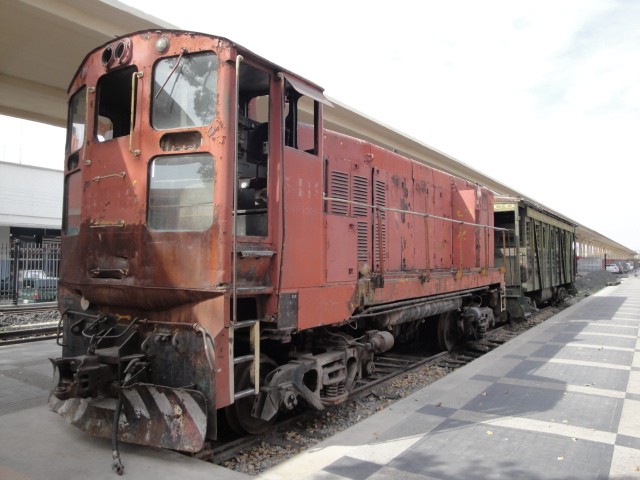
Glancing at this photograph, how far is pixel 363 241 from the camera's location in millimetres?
5879

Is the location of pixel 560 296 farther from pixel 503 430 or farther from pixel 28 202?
pixel 28 202

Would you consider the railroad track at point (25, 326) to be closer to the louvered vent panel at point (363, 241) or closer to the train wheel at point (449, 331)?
the louvered vent panel at point (363, 241)

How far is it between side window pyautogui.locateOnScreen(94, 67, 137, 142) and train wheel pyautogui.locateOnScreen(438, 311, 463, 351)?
6395 millimetres

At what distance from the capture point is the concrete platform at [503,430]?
343 centimetres

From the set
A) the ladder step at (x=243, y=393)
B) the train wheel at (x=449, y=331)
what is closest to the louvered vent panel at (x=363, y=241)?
the ladder step at (x=243, y=393)

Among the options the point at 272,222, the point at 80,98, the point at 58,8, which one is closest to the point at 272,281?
the point at 272,222

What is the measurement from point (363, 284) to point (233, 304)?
2196 mm

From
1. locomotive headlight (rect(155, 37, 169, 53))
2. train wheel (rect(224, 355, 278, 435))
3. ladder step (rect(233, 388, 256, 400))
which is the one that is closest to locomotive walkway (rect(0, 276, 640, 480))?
ladder step (rect(233, 388, 256, 400))

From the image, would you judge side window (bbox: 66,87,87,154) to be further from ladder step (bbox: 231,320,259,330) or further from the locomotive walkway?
the locomotive walkway

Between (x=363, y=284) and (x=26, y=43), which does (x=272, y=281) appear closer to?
(x=363, y=284)

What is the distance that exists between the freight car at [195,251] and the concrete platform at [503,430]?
75 cm

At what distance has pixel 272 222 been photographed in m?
4.00

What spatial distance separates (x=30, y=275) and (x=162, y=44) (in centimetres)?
1567

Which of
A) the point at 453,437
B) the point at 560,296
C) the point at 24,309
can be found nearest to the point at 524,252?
the point at 560,296
